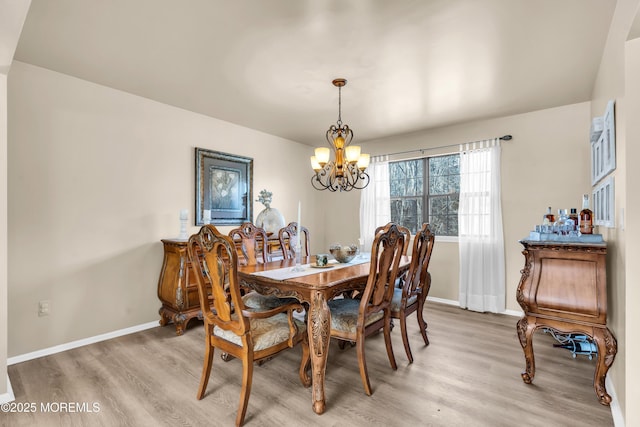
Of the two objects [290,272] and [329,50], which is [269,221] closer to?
[290,272]

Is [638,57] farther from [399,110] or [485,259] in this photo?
[485,259]

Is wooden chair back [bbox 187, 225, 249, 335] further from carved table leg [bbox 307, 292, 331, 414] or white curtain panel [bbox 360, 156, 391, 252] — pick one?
white curtain panel [bbox 360, 156, 391, 252]

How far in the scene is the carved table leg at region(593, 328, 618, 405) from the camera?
197 centimetres

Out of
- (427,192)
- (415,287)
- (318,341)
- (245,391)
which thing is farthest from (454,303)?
(245,391)

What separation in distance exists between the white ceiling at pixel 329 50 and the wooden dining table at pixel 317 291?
5.52 feet

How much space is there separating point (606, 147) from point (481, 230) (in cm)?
192

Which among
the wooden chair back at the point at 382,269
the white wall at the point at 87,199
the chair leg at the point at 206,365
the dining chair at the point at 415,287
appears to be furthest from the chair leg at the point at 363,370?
the white wall at the point at 87,199

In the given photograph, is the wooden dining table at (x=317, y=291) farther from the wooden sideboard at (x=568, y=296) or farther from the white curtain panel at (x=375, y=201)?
the white curtain panel at (x=375, y=201)

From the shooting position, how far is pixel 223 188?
13.7 feet

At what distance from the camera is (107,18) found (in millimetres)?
2088

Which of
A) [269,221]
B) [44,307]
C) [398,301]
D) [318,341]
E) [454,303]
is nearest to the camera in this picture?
[318,341]

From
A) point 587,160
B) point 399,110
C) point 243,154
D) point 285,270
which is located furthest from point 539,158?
point 243,154

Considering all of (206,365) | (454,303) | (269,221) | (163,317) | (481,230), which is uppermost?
(269,221)

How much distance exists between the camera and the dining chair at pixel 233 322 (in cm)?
181
